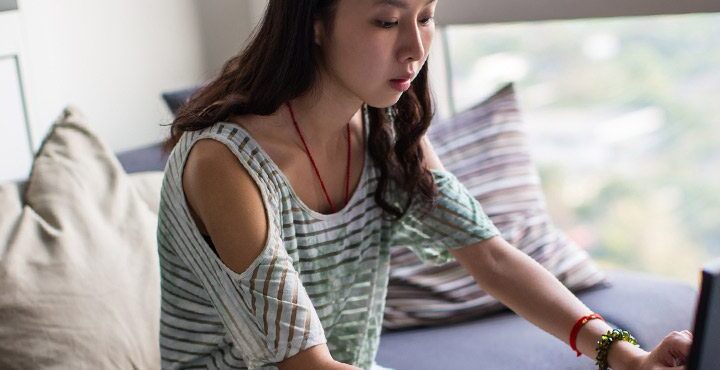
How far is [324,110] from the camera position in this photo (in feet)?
5.33

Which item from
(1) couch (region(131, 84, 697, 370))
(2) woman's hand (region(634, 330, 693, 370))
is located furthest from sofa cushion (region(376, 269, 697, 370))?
(2) woman's hand (region(634, 330, 693, 370))

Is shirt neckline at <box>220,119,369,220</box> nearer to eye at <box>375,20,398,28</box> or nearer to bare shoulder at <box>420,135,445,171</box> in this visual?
bare shoulder at <box>420,135,445,171</box>

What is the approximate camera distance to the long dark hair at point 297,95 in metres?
1.52

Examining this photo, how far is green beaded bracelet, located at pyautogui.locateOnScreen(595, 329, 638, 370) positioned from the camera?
1504mm

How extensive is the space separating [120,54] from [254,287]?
145 cm

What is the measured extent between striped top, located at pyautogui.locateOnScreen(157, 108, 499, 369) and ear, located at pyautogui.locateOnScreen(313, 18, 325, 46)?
164mm

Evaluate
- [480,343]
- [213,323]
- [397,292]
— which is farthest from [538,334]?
[213,323]

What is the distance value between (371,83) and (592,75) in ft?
5.03

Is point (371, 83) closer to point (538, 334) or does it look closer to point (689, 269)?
point (538, 334)

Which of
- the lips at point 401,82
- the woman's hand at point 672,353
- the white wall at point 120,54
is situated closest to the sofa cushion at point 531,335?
the woman's hand at point 672,353

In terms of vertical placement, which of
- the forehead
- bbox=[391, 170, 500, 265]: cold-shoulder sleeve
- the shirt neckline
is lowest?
bbox=[391, 170, 500, 265]: cold-shoulder sleeve

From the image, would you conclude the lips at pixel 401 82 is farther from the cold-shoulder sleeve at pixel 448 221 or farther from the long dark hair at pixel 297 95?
the cold-shoulder sleeve at pixel 448 221

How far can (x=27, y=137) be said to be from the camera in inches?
97.2

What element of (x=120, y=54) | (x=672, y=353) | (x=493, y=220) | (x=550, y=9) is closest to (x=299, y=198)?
(x=672, y=353)
